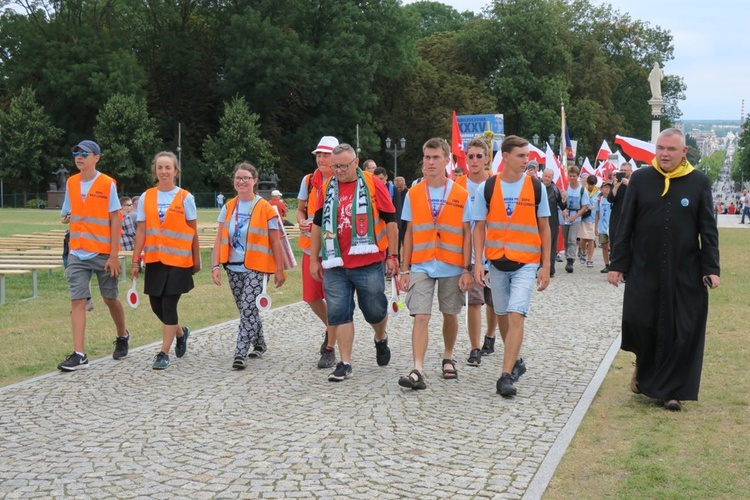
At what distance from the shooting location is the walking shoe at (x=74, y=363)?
314 inches

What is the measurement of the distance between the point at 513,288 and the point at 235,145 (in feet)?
174

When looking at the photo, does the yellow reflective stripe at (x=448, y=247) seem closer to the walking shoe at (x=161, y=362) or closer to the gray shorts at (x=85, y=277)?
the walking shoe at (x=161, y=362)

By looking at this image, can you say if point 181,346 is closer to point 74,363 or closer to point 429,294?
point 74,363

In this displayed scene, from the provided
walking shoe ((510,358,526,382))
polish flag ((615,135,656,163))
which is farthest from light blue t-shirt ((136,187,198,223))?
polish flag ((615,135,656,163))

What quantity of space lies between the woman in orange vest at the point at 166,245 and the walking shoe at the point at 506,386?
294 cm

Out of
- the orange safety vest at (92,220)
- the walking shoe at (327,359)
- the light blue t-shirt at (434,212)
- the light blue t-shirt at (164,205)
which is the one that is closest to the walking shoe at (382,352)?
the walking shoe at (327,359)

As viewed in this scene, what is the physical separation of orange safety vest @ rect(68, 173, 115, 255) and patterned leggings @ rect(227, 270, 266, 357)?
1.17m

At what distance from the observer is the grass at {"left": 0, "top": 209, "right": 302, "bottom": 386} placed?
28.6 ft

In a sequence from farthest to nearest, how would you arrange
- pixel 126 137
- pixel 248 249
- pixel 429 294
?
pixel 126 137, pixel 248 249, pixel 429 294

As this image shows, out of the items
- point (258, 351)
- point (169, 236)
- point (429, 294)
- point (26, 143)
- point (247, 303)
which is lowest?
point (258, 351)

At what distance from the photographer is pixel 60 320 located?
1133 cm

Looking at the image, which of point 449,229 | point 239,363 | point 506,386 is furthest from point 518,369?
point 239,363

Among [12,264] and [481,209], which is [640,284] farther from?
[12,264]

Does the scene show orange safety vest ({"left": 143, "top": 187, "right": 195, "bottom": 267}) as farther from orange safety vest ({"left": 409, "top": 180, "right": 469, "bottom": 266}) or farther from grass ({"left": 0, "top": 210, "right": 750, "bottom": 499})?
orange safety vest ({"left": 409, "top": 180, "right": 469, "bottom": 266})
